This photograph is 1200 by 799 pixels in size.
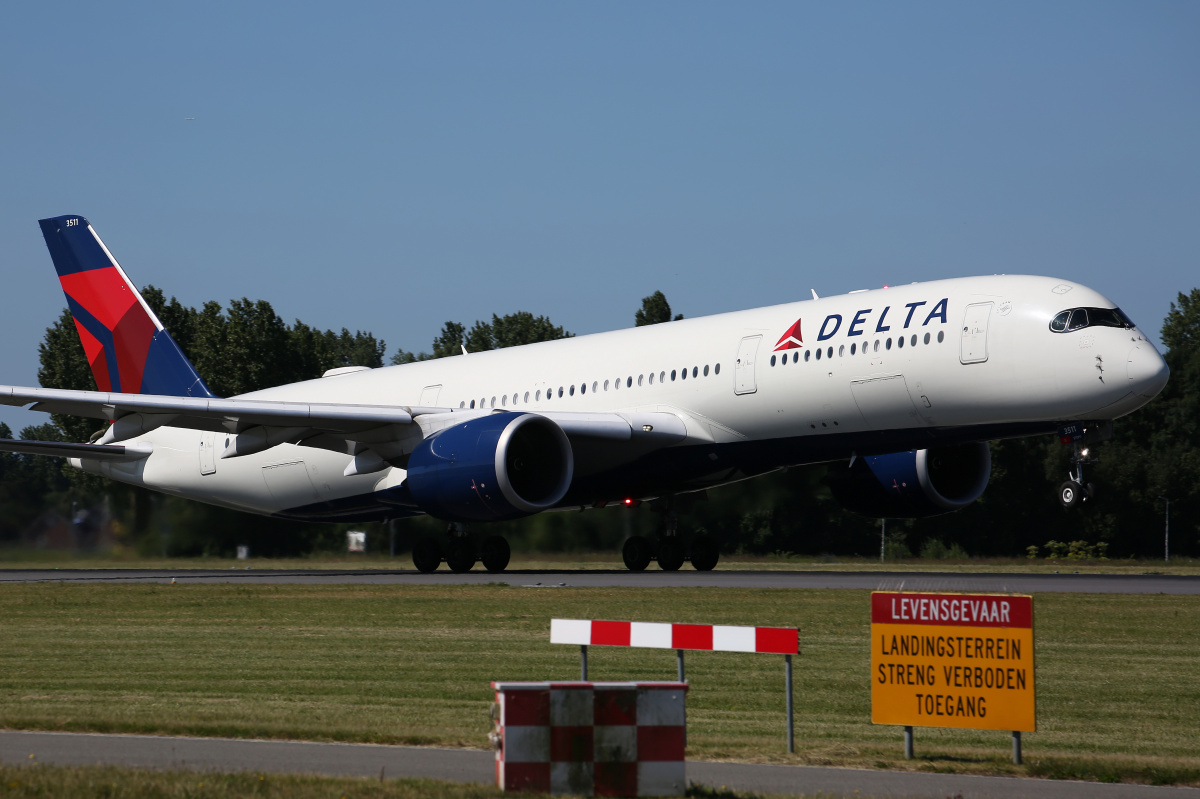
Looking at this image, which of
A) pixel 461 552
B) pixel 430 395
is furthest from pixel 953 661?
pixel 430 395

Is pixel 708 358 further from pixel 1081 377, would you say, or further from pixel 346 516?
pixel 346 516

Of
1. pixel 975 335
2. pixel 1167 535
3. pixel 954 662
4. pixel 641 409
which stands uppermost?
pixel 975 335

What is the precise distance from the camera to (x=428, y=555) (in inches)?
1227

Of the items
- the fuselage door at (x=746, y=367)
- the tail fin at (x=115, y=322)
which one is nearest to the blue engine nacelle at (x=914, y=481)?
the fuselage door at (x=746, y=367)

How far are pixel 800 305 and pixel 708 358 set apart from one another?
6.78 feet

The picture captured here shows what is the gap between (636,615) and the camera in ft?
58.3

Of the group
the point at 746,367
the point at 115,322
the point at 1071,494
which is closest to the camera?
the point at 1071,494

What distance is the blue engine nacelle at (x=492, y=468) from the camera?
24531mm

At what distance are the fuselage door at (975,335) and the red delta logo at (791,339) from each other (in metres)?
3.18

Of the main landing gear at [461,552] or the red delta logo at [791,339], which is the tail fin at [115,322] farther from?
the red delta logo at [791,339]

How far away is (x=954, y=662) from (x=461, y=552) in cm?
2215

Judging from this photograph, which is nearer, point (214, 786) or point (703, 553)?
point (214, 786)

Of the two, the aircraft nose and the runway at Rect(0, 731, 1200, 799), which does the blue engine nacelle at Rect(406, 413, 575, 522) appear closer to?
the aircraft nose

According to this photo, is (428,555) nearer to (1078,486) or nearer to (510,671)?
(1078,486)
